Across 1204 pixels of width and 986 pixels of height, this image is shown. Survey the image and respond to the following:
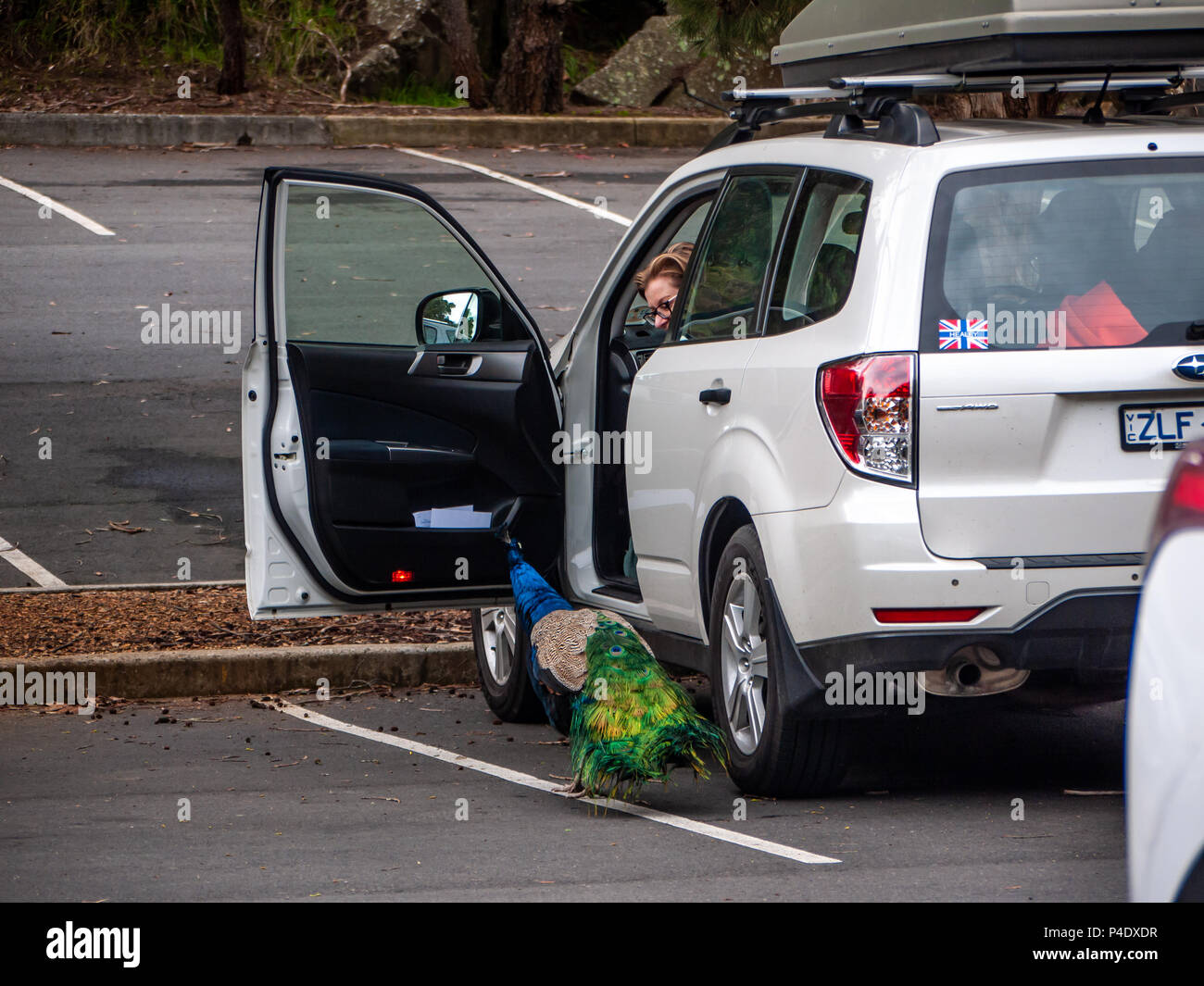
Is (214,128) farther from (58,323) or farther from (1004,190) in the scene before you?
(1004,190)

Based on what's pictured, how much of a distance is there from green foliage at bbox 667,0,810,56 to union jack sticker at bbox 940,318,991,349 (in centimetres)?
569

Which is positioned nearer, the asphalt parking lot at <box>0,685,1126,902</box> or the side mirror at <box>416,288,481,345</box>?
the asphalt parking lot at <box>0,685,1126,902</box>

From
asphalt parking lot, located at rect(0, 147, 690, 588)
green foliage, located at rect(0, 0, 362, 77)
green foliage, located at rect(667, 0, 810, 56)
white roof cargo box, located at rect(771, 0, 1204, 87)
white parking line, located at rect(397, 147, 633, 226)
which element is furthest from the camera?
green foliage, located at rect(0, 0, 362, 77)

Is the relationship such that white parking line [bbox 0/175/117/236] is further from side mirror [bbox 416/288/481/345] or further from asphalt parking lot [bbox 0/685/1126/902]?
side mirror [bbox 416/288/481/345]

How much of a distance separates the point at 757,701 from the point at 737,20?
236 inches

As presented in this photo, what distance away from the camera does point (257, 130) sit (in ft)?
69.6

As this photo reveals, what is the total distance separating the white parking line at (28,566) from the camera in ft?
30.6

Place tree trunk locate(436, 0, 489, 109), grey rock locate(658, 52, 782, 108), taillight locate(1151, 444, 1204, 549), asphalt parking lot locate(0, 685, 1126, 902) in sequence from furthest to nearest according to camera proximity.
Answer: grey rock locate(658, 52, 782, 108) → tree trunk locate(436, 0, 489, 109) → asphalt parking lot locate(0, 685, 1126, 902) → taillight locate(1151, 444, 1204, 549)

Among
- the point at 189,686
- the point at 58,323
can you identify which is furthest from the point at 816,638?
the point at 58,323

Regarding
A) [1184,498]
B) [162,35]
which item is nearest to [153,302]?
[162,35]

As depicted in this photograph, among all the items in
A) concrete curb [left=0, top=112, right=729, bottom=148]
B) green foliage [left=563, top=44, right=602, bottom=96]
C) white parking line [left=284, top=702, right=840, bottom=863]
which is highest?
green foliage [left=563, top=44, right=602, bottom=96]

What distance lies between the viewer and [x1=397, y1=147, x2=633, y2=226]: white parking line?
18.2 m

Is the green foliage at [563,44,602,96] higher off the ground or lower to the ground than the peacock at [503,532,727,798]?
higher

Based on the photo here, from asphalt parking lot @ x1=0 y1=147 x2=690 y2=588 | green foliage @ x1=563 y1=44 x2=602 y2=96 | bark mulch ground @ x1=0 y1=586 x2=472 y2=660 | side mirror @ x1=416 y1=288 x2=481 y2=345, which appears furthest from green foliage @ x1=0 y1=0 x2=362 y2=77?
side mirror @ x1=416 y1=288 x2=481 y2=345
